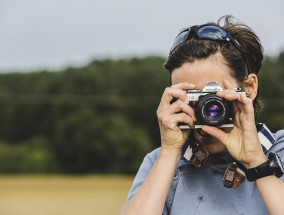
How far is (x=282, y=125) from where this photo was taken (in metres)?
50.2

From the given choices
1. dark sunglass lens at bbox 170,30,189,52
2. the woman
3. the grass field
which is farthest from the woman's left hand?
the grass field

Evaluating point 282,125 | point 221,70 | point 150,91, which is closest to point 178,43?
point 221,70

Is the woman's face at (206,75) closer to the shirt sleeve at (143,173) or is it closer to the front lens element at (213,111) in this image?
the front lens element at (213,111)

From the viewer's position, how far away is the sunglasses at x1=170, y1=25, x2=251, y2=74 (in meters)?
2.22

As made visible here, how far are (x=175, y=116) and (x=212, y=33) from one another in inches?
12.9

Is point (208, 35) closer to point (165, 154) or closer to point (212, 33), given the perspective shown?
point (212, 33)

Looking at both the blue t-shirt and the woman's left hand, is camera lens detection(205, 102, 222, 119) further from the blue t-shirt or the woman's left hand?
the blue t-shirt

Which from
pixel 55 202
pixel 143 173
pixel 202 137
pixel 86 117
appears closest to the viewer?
pixel 202 137

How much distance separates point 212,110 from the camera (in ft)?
7.22

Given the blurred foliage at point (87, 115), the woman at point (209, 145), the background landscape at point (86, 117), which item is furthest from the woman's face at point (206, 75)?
the blurred foliage at point (87, 115)

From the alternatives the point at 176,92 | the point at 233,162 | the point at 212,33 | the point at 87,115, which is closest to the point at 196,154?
the point at 233,162

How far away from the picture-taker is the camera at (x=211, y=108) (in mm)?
2146

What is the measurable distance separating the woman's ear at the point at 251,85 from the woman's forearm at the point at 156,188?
0.35m

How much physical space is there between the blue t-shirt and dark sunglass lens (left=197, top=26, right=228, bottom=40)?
40 centimetres
